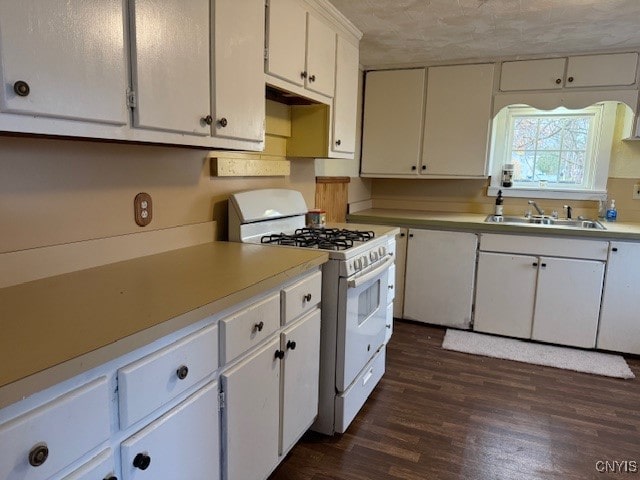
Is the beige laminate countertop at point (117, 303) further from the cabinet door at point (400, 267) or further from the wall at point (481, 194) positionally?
the wall at point (481, 194)

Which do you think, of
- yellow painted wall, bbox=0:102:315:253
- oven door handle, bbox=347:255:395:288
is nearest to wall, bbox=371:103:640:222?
oven door handle, bbox=347:255:395:288

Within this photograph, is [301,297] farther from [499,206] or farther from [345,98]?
[499,206]

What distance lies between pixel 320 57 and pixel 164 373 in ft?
6.09

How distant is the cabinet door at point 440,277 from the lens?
3.29 metres

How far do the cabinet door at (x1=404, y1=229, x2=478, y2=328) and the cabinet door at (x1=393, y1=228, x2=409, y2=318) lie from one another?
0.03 m

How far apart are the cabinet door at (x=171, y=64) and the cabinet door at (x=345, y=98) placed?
3.80 feet

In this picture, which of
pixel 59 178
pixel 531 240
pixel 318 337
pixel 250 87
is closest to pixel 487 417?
pixel 318 337

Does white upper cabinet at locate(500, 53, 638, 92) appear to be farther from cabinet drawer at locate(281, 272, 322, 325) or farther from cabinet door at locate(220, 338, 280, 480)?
cabinet door at locate(220, 338, 280, 480)

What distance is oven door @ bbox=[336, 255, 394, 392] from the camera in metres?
1.94

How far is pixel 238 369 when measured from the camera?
52.7 inches

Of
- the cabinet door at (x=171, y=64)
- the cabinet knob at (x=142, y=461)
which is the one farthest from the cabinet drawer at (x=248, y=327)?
the cabinet door at (x=171, y=64)

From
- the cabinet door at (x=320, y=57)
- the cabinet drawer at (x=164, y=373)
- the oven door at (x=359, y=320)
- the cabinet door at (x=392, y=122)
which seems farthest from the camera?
the cabinet door at (x=392, y=122)

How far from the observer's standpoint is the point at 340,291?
192cm

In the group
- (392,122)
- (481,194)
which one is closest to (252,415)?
(392,122)
